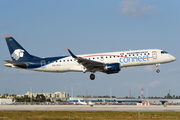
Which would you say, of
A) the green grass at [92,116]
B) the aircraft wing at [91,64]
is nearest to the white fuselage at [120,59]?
the aircraft wing at [91,64]

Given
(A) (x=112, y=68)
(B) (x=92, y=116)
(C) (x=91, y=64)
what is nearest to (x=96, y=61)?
(C) (x=91, y=64)

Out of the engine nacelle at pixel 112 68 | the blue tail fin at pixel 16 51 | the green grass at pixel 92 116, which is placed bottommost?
the green grass at pixel 92 116

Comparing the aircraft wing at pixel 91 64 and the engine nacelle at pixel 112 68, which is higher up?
the aircraft wing at pixel 91 64

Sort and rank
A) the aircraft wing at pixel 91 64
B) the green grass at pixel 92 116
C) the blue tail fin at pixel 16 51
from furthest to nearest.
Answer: the blue tail fin at pixel 16 51
the aircraft wing at pixel 91 64
the green grass at pixel 92 116

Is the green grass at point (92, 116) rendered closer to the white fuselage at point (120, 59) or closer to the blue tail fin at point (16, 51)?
the white fuselage at point (120, 59)

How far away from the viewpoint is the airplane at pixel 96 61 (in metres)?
47.6

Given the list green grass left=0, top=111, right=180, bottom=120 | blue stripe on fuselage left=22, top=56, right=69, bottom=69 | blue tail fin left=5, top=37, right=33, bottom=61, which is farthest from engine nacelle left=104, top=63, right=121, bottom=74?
blue tail fin left=5, top=37, right=33, bottom=61

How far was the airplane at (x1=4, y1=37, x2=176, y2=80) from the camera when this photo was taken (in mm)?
47562

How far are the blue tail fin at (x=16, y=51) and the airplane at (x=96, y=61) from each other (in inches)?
8.0

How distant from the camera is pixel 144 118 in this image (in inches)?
1254

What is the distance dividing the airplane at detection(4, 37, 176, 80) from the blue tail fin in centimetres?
20

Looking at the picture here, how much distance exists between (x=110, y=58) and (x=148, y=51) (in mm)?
6927

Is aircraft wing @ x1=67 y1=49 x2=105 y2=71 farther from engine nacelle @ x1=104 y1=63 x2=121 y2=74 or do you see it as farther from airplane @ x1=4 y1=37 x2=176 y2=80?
engine nacelle @ x1=104 y1=63 x2=121 y2=74

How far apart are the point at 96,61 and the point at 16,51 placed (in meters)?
16.9
